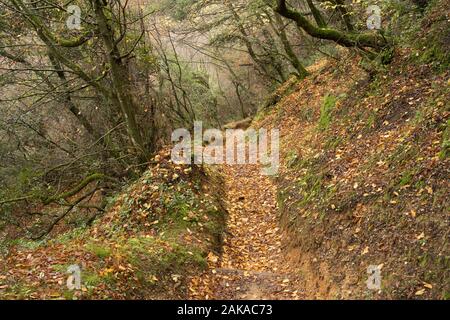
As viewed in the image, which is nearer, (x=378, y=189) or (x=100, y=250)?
(x=100, y=250)

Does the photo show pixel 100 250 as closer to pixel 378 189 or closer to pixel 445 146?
pixel 378 189

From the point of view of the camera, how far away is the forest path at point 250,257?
22.9 ft

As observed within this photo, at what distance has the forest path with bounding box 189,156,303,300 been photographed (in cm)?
696

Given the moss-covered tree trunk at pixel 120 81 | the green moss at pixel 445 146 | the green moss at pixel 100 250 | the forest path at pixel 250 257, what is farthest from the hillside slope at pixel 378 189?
the moss-covered tree trunk at pixel 120 81

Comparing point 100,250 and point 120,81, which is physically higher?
point 120,81

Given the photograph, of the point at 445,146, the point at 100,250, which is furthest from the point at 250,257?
the point at 445,146

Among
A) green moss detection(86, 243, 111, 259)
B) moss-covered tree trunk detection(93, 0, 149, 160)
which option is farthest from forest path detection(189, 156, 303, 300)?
moss-covered tree trunk detection(93, 0, 149, 160)

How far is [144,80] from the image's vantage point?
477 inches

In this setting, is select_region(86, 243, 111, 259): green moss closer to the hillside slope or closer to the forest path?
the forest path

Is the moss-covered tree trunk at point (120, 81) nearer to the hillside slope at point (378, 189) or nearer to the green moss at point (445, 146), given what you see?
the hillside slope at point (378, 189)

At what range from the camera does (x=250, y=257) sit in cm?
853

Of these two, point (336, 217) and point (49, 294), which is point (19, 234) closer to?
point (49, 294)
